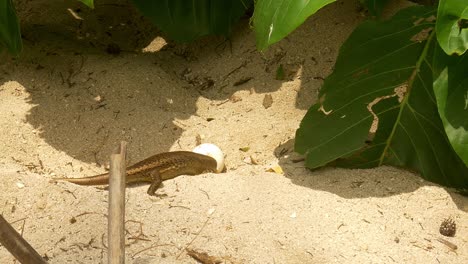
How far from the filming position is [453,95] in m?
3.16

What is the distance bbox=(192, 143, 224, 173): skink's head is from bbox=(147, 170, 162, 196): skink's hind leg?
14.5 inches

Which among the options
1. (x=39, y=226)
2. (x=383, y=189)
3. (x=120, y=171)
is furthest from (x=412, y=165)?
(x=120, y=171)

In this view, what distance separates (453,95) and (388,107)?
1.48ft

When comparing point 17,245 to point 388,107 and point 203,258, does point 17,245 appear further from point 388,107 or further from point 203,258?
point 388,107

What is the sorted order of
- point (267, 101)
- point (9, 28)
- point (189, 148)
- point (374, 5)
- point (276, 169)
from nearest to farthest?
point (276, 169), point (9, 28), point (374, 5), point (189, 148), point (267, 101)

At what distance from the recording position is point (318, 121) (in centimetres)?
359

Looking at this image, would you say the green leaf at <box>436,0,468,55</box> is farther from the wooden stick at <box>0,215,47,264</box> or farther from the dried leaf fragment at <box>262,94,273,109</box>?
the wooden stick at <box>0,215,47,264</box>

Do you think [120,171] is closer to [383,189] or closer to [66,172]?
[383,189]

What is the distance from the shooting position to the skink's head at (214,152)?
156 inches

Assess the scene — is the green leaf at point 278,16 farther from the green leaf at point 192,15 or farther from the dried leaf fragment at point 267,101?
the green leaf at point 192,15

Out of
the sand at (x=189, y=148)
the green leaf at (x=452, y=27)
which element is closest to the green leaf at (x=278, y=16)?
the green leaf at (x=452, y=27)

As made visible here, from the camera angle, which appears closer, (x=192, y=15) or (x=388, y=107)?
(x=388, y=107)

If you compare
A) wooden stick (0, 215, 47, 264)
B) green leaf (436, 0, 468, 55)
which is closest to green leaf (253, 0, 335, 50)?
green leaf (436, 0, 468, 55)

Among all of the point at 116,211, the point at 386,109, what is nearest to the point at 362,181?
the point at 386,109
